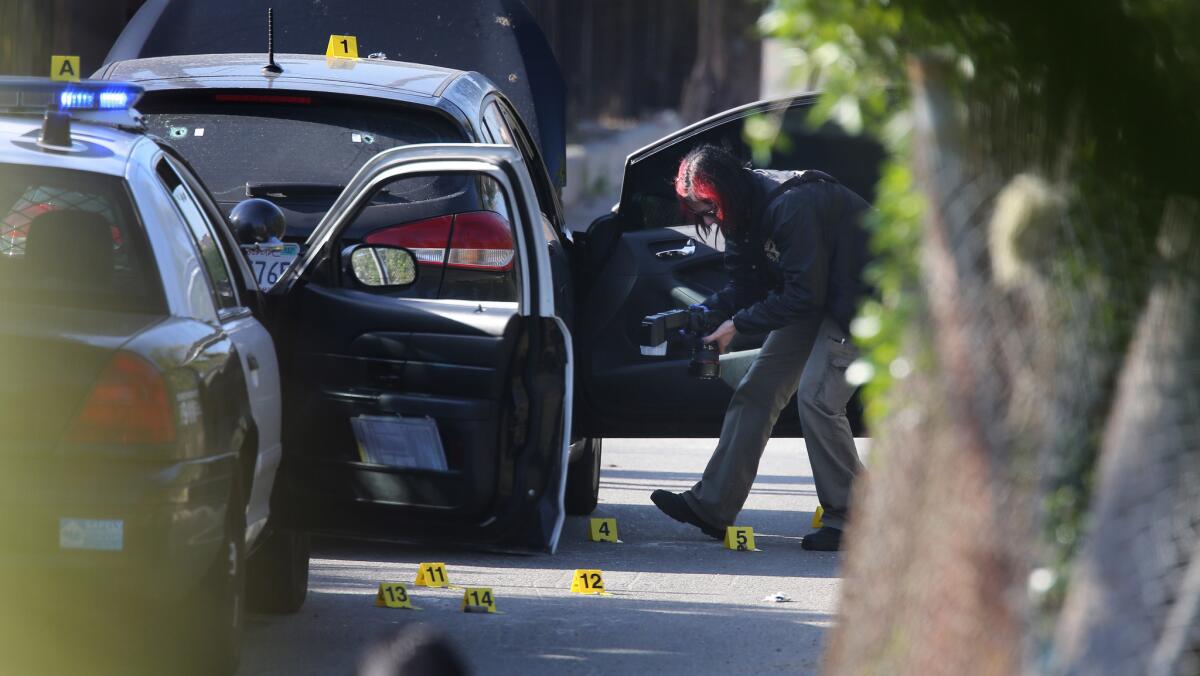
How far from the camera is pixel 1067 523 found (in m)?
2.89

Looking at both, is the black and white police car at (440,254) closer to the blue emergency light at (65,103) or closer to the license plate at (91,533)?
the blue emergency light at (65,103)

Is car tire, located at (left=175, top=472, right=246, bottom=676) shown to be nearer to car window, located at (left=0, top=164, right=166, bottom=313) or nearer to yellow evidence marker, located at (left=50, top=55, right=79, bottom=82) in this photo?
car window, located at (left=0, top=164, right=166, bottom=313)

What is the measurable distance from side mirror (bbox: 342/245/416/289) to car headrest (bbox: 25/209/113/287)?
47.8 inches

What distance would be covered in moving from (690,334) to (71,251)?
3740 millimetres

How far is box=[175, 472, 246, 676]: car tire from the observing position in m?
4.64

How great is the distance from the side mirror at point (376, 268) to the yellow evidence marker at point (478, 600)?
4.57ft

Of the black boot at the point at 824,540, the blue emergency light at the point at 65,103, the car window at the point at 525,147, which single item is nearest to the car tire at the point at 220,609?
the blue emergency light at the point at 65,103

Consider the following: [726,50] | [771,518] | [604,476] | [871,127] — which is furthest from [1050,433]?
[726,50]

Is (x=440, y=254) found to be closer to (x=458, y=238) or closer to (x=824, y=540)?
(x=458, y=238)

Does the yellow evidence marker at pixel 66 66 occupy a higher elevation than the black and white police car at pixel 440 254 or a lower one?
higher

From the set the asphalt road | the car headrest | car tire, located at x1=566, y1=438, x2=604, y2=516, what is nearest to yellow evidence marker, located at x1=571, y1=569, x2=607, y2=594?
the asphalt road

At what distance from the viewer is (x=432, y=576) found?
272 inches

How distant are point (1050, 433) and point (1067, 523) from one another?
0.54ft

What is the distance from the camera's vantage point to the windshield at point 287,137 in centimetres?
729
